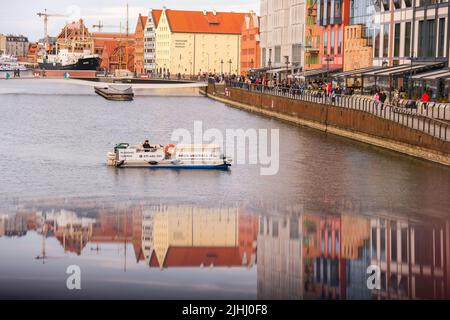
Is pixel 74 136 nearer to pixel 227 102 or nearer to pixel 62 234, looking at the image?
pixel 62 234

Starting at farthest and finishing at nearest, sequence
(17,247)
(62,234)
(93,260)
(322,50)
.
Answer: (322,50) → (62,234) → (17,247) → (93,260)

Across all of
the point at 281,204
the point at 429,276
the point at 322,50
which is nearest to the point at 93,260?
the point at 429,276

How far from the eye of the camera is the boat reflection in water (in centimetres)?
2372

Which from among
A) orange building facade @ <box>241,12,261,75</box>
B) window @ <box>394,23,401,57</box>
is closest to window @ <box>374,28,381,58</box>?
Result: window @ <box>394,23,401,57</box>

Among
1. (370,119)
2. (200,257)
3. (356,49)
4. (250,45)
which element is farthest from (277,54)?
(200,257)

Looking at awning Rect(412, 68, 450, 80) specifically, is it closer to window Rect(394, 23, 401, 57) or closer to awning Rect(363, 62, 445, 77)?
awning Rect(363, 62, 445, 77)

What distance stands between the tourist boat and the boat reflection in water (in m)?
11.2

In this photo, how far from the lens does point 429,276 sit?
24.5m

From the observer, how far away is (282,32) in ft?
462

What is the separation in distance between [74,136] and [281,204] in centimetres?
3344

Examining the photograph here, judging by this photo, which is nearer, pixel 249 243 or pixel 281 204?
pixel 249 243

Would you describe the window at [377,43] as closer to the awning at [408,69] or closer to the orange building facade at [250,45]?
the awning at [408,69]

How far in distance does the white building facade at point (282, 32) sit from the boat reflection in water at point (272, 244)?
95918 millimetres

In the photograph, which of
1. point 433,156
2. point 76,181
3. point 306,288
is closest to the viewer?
point 306,288
